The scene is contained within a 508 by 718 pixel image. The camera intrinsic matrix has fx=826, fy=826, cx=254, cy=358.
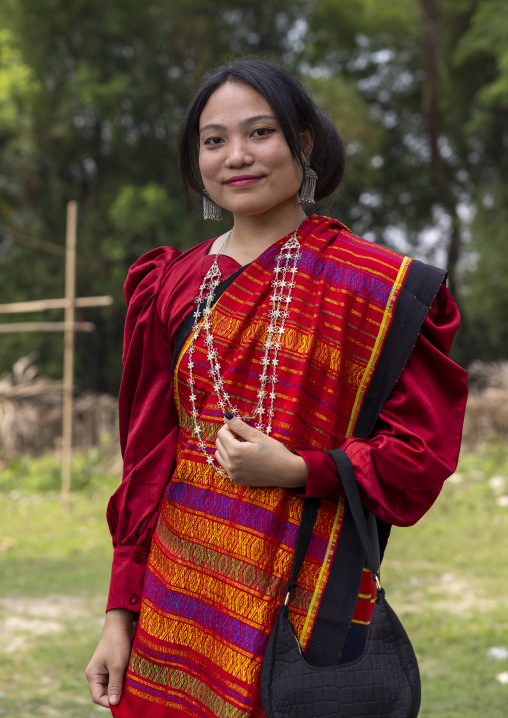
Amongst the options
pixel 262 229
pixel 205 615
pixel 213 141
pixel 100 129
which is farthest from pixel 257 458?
pixel 100 129

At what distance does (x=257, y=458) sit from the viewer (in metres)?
1.41

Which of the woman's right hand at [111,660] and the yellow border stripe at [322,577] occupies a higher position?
the yellow border stripe at [322,577]

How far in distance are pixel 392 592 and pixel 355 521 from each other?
419 cm

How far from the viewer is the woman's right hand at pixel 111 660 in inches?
64.2

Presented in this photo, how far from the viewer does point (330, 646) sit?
1443mm

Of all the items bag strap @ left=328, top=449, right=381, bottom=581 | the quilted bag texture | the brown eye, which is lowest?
the quilted bag texture

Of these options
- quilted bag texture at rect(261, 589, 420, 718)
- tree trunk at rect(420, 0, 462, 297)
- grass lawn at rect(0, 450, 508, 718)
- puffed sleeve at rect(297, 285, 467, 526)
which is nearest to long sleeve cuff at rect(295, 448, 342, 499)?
puffed sleeve at rect(297, 285, 467, 526)

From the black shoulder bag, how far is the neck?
0.49 m

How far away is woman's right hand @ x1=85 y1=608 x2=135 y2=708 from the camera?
5.35ft

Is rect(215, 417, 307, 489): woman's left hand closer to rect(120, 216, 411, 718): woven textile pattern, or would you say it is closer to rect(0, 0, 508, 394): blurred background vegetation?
rect(120, 216, 411, 718): woven textile pattern

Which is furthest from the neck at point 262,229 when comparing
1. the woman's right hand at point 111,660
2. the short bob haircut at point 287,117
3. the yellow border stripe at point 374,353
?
the woman's right hand at point 111,660

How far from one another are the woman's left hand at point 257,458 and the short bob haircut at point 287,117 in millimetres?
553

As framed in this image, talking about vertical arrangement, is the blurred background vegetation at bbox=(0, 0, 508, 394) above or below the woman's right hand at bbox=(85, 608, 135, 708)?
above

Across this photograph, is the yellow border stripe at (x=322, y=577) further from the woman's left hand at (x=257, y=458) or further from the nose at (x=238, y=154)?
the nose at (x=238, y=154)
